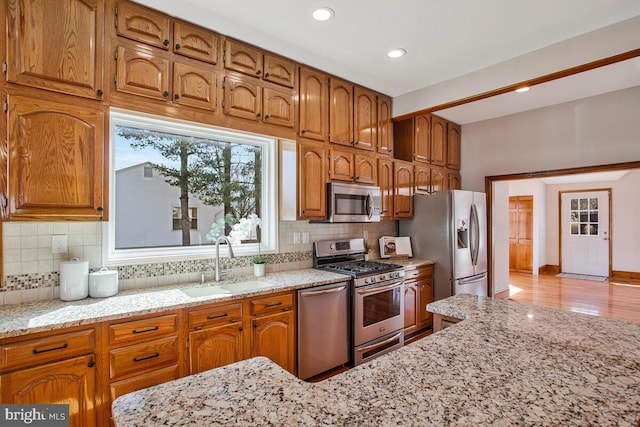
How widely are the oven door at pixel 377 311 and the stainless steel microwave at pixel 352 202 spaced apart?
0.72 m

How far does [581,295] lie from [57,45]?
7.68 m

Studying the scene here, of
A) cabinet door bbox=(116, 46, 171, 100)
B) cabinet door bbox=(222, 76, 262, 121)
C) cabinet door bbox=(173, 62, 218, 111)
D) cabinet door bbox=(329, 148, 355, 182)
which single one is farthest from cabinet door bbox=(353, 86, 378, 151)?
cabinet door bbox=(116, 46, 171, 100)

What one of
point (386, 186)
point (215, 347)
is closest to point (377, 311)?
point (386, 186)

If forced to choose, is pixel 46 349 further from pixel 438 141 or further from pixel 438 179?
pixel 438 141

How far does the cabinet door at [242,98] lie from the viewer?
8.34 feet

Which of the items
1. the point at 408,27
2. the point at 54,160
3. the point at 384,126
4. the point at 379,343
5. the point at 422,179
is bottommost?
the point at 379,343

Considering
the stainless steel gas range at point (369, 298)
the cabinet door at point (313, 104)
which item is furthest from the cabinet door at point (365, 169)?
the stainless steel gas range at point (369, 298)

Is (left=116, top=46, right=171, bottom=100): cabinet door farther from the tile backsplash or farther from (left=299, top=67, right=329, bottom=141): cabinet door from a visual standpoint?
(left=299, top=67, right=329, bottom=141): cabinet door

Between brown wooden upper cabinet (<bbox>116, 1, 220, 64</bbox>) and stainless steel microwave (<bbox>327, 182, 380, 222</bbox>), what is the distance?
1.54 metres

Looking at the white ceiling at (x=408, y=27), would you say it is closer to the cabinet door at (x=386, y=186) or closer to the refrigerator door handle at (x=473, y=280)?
the cabinet door at (x=386, y=186)

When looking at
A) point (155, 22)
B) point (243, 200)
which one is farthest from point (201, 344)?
point (155, 22)

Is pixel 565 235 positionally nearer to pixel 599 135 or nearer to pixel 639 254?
pixel 639 254

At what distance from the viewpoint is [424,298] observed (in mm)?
3838

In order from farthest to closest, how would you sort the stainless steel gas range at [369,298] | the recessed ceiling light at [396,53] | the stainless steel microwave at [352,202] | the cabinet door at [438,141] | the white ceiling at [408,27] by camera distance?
the cabinet door at [438,141], the stainless steel microwave at [352,202], the stainless steel gas range at [369,298], the recessed ceiling light at [396,53], the white ceiling at [408,27]
